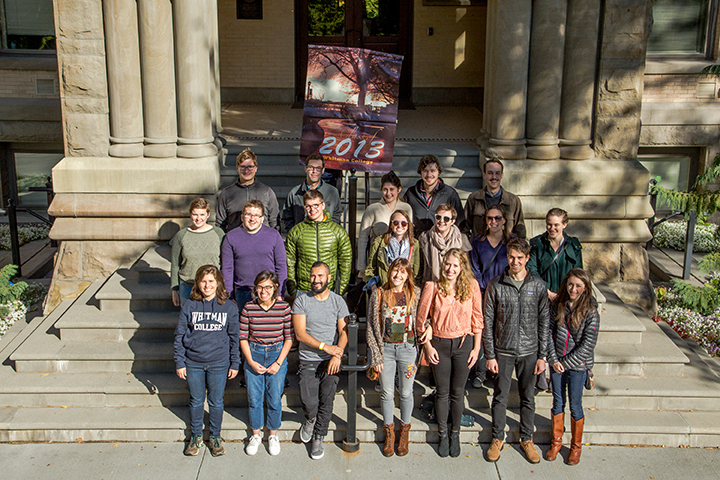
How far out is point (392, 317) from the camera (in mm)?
5922

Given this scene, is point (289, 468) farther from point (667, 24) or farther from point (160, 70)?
point (667, 24)

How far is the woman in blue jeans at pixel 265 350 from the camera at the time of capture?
598 cm

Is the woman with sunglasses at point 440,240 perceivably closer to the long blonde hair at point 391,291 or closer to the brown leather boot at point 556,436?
the long blonde hair at point 391,291

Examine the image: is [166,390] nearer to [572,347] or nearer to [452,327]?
[452,327]

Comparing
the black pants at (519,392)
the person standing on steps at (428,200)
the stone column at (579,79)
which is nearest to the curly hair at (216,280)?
the person standing on steps at (428,200)

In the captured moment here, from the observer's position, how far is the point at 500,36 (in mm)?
8742

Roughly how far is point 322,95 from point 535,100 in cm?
277

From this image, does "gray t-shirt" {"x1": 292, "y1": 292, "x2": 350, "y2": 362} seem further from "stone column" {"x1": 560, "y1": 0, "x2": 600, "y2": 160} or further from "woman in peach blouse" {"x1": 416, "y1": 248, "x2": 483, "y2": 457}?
"stone column" {"x1": 560, "y1": 0, "x2": 600, "y2": 160}

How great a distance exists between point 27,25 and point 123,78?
14.1 ft

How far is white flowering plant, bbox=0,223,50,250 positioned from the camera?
11531 mm

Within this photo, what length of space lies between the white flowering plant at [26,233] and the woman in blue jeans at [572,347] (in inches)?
353

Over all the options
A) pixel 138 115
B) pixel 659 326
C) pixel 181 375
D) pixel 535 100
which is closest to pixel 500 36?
pixel 535 100

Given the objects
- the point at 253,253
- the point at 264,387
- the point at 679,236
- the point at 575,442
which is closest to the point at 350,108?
the point at 253,253

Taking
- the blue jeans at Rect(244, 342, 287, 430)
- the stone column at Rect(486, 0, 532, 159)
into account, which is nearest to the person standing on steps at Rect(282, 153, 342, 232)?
the blue jeans at Rect(244, 342, 287, 430)
